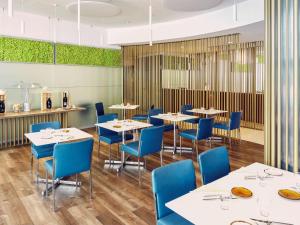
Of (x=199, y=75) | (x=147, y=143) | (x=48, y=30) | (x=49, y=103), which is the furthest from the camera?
(x=199, y=75)

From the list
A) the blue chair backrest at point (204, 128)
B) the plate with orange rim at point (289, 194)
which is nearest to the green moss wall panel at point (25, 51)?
the blue chair backrest at point (204, 128)

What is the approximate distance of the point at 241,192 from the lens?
1854 millimetres

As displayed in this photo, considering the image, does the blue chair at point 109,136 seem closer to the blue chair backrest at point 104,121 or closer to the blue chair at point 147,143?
the blue chair backrest at point 104,121

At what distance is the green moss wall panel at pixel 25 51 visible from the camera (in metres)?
6.30

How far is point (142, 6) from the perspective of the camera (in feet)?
20.0

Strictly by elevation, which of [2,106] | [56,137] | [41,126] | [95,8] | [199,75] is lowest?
[56,137]

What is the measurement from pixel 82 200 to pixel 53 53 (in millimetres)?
5209

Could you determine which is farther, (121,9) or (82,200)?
(121,9)

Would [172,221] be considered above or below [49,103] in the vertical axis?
below

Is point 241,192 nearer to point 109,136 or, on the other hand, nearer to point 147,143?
point 147,143

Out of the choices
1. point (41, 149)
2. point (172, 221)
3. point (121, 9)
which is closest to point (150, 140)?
point (41, 149)

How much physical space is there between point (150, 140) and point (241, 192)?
2237mm

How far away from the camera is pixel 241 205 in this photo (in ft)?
5.55

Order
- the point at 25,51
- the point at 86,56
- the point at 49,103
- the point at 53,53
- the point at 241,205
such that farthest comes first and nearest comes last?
the point at 86,56 < the point at 53,53 < the point at 49,103 < the point at 25,51 < the point at 241,205
